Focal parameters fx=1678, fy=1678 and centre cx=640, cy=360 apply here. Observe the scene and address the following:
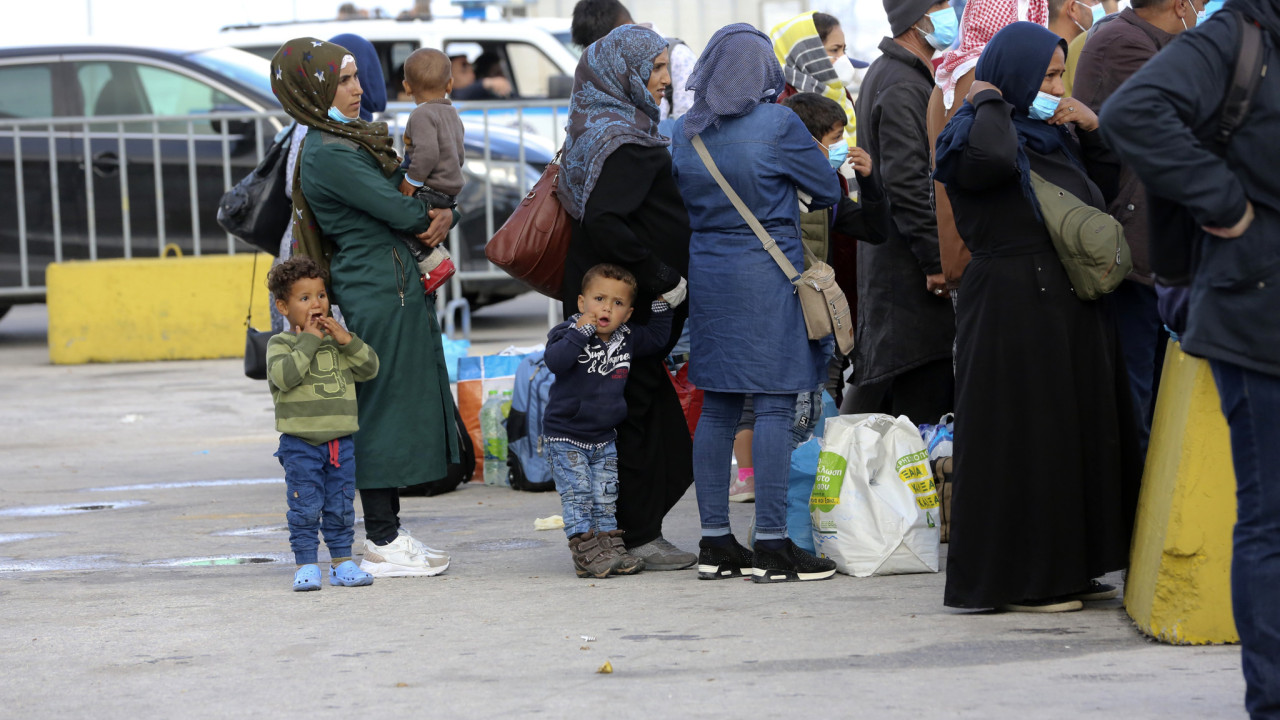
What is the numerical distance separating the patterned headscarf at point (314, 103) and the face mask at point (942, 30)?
219 cm

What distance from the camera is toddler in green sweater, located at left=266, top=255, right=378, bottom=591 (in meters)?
5.36

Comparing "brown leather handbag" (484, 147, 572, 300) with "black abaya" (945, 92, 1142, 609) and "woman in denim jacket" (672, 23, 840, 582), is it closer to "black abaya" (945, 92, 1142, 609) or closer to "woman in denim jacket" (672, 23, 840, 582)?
"woman in denim jacket" (672, 23, 840, 582)

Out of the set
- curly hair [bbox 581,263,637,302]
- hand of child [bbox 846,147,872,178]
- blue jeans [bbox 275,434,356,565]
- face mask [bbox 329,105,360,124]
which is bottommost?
blue jeans [bbox 275,434,356,565]

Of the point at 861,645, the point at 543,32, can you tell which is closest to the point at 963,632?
the point at 861,645

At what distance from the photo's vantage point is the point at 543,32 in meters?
15.3

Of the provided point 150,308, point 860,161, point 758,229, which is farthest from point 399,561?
point 150,308

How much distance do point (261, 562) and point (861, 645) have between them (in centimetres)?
255

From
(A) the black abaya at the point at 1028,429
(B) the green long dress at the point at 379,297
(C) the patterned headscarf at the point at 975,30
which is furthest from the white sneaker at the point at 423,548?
(C) the patterned headscarf at the point at 975,30

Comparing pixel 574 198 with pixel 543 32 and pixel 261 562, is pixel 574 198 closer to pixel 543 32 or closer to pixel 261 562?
pixel 261 562

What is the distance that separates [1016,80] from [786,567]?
67.6 inches

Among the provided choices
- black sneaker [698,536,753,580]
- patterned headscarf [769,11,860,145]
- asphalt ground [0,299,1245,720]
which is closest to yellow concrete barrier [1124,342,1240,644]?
asphalt ground [0,299,1245,720]

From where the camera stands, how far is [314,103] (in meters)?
5.59

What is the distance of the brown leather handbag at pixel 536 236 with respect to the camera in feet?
18.2

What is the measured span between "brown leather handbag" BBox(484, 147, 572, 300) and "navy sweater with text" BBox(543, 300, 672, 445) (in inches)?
8.7
